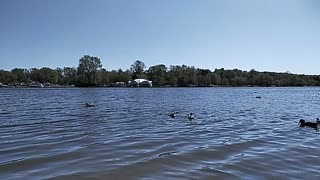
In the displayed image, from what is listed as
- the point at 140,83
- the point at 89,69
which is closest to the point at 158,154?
the point at 89,69

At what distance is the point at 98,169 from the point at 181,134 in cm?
749

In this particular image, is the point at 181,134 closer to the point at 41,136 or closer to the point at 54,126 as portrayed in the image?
the point at 41,136

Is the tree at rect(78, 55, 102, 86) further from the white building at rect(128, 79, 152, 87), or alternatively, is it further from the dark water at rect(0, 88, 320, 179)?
the dark water at rect(0, 88, 320, 179)

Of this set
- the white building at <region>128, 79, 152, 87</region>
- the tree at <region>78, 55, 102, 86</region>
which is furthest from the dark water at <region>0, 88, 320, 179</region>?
the white building at <region>128, 79, 152, 87</region>

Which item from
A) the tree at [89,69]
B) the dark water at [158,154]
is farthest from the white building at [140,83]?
the dark water at [158,154]

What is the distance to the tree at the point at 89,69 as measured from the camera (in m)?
169

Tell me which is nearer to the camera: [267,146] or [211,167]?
[211,167]

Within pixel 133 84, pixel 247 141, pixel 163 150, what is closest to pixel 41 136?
pixel 163 150

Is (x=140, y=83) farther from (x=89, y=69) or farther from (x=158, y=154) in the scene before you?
(x=158, y=154)

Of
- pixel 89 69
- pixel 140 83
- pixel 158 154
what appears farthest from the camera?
pixel 140 83

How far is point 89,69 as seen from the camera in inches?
6698

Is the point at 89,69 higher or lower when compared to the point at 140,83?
higher

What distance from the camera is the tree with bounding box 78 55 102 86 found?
169 m

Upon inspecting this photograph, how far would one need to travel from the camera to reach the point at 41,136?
51.2 feet
